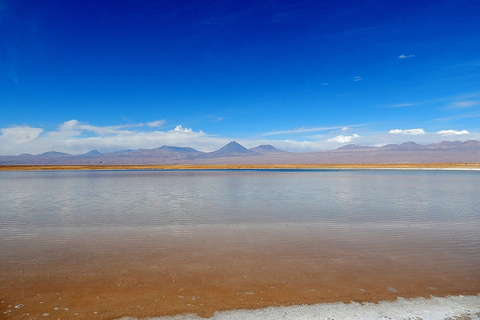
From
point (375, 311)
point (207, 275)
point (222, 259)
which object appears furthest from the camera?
point (222, 259)

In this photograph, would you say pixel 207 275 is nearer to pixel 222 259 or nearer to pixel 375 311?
pixel 222 259

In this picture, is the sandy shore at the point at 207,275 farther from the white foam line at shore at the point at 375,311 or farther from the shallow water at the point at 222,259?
the white foam line at shore at the point at 375,311

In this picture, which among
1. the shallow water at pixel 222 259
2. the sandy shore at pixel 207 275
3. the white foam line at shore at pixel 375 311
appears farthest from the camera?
the shallow water at pixel 222 259

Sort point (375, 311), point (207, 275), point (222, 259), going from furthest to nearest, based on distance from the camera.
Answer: point (222, 259) < point (207, 275) < point (375, 311)

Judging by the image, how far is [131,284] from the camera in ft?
18.4

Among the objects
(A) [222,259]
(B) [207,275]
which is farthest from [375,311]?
(A) [222,259]

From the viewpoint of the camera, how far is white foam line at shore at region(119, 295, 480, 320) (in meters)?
4.45

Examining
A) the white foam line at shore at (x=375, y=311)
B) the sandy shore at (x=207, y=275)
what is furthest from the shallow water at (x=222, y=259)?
the white foam line at shore at (x=375, y=311)

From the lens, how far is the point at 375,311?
181 inches

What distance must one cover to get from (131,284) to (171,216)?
22.6ft

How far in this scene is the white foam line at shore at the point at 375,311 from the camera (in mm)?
4449

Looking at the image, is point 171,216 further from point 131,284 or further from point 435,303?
point 435,303

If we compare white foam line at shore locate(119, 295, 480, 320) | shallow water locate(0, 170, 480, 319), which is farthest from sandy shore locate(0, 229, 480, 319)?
white foam line at shore locate(119, 295, 480, 320)

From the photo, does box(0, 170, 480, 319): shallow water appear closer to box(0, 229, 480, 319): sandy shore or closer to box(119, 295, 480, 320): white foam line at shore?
box(0, 229, 480, 319): sandy shore
